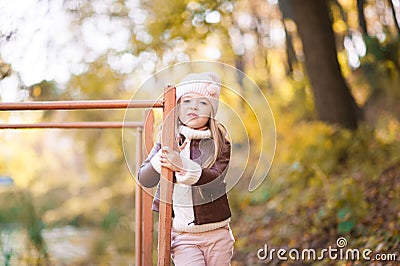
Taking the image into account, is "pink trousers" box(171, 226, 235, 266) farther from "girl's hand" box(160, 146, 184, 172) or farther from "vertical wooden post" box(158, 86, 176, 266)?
"girl's hand" box(160, 146, 184, 172)

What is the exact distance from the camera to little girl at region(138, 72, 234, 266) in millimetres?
2139

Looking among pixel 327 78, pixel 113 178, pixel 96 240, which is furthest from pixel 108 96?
pixel 327 78

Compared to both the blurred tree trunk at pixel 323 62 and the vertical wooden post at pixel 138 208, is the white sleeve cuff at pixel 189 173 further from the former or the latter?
the blurred tree trunk at pixel 323 62

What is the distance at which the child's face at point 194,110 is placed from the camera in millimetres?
2146

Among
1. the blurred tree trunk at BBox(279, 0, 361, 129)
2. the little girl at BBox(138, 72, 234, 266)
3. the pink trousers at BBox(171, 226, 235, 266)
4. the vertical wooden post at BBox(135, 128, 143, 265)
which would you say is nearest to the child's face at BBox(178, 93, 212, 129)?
the little girl at BBox(138, 72, 234, 266)

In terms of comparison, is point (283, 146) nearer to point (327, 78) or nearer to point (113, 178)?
point (327, 78)

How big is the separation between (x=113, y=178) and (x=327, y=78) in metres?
2.48

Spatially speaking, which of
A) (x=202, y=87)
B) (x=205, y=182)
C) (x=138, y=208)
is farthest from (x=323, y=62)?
(x=205, y=182)

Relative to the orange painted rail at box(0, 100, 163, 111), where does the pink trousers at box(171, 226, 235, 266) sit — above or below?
below

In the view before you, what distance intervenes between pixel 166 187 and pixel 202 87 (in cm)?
36

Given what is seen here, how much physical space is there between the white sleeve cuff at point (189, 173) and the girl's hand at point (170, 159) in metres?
0.02

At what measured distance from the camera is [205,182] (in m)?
2.12

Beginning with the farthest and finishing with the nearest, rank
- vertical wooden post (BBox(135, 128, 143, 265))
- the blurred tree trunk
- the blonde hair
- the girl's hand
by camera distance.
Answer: the blurred tree trunk → vertical wooden post (BBox(135, 128, 143, 265)) → the blonde hair → the girl's hand

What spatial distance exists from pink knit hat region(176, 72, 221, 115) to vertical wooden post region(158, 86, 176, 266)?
0.08 m
